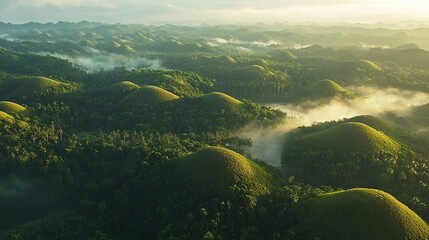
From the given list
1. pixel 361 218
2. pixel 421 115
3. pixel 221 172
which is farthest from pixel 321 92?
pixel 361 218

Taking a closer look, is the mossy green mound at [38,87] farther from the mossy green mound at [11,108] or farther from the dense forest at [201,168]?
the mossy green mound at [11,108]

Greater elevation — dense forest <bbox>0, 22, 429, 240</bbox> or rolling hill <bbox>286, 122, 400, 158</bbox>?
rolling hill <bbox>286, 122, 400, 158</bbox>

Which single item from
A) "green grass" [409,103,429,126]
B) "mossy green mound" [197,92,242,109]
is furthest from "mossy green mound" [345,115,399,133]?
"mossy green mound" [197,92,242,109]

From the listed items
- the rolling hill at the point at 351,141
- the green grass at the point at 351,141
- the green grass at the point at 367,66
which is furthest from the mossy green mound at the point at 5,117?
the green grass at the point at 367,66

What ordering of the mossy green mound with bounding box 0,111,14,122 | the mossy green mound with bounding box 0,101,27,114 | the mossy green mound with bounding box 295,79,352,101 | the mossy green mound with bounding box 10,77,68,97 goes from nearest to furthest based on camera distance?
the mossy green mound with bounding box 0,111,14,122
the mossy green mound with bounding box 0,101,27,114
the mossy green mound with bounding box 10,77,68,97
the mossy green mound with bounding box 295,79,352,101

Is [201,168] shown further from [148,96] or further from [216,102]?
[148,96]

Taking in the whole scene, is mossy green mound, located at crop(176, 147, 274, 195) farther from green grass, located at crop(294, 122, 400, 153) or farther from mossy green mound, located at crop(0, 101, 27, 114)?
mossy green mound, located at crop(0, 101, 27, 114)
